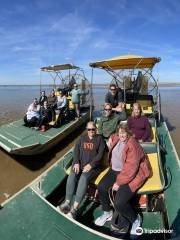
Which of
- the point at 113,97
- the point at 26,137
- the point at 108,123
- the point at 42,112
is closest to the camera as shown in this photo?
the point at 108,123

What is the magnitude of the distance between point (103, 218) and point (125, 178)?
80 centimetres

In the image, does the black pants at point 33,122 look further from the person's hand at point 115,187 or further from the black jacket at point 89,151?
the person's hand at point 115,187

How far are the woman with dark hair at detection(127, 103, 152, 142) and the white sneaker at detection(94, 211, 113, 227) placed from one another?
1965mm

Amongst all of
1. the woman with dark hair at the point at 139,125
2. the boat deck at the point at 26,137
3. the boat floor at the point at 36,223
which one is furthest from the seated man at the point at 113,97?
the boat floor at the point at 36,223

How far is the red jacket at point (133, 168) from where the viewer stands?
13.1ft

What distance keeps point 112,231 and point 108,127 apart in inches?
96.4

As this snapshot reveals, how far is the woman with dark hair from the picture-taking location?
18.8ft

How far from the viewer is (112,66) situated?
10.0m

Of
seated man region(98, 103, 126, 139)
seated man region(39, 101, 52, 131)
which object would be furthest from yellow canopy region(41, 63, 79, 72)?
seated man region(98, 103, 126, 139)

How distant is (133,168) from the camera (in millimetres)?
4008

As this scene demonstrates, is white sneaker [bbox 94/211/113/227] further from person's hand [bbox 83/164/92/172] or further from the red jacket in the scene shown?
person's hand [bbox 83/164/92/172]

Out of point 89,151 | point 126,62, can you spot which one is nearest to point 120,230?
point 89,151

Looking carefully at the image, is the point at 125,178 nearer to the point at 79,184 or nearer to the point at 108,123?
the point at 79,184

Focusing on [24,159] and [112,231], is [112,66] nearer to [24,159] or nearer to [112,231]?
[24,159]
